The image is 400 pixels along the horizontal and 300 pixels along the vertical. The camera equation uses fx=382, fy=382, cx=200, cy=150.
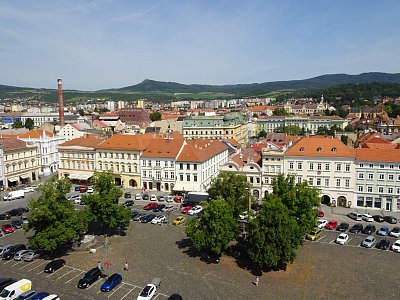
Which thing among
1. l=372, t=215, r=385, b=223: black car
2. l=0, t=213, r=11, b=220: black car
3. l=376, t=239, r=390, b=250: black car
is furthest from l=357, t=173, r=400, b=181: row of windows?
l=0, t=213, r=11, b=220: black car

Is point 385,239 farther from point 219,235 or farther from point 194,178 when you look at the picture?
point 194,178

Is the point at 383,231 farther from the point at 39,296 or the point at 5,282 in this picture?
the point at 5,282

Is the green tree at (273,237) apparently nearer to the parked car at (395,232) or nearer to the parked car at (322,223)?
the parked car at (322,223)

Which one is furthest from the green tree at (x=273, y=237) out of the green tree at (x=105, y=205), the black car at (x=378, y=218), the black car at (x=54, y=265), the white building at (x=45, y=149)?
the white building at (x=45, y=149)

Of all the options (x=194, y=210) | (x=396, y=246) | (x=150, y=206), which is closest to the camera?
(x=396, y=246)

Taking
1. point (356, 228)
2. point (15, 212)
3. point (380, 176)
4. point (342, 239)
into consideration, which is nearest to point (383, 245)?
point (342, 239)

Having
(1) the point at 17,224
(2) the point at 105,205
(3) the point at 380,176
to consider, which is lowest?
(1) the point at 17,224
